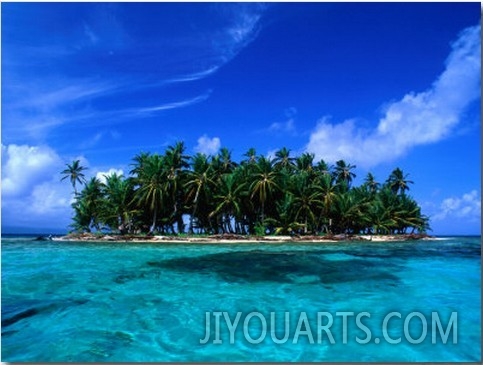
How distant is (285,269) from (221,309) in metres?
6.47

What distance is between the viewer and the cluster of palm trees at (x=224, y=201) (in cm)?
4025

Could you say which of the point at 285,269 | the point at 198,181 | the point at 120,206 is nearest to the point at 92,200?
the point at 120,206

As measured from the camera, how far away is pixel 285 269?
14.3 m

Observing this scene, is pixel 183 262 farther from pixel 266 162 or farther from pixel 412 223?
pixel 412 223

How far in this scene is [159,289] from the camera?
1030cm

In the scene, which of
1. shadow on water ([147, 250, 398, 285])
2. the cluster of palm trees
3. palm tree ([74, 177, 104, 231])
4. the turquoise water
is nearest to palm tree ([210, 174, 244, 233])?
the cluster of palm trees

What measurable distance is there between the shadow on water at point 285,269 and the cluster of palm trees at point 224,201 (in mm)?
22253

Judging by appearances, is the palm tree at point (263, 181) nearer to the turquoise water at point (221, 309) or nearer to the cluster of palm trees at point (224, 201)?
the cluster of palm trees at point (224, 201)

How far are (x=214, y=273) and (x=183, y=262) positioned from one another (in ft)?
12.9

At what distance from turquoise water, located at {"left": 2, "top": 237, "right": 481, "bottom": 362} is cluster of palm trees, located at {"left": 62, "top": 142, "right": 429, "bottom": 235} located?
25.4 meters

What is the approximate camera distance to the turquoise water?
5.61 metres

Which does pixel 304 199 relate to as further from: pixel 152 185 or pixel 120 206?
pixel 120 206

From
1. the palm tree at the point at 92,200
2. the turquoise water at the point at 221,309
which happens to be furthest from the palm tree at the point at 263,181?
the turquoise water at the point at 221,309

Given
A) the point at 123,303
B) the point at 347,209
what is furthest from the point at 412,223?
the point at 123,303
